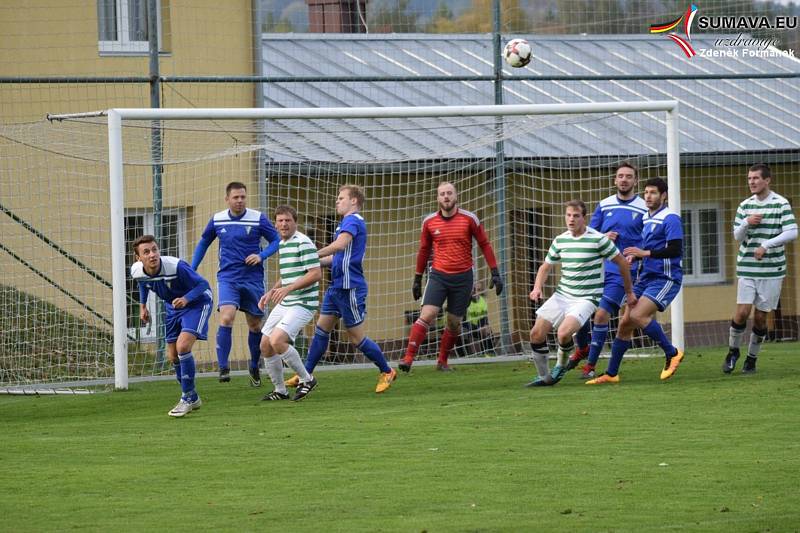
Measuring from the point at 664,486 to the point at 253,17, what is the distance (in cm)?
1122

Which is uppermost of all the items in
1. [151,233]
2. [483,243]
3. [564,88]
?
[564,88]

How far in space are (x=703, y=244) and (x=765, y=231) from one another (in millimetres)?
9044

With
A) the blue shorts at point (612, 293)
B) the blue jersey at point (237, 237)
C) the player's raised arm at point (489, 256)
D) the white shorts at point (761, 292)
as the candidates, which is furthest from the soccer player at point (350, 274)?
the white shorts at point (761, 292)

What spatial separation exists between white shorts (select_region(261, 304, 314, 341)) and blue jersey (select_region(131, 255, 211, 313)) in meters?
0.68

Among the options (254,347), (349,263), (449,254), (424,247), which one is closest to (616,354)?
(449,254)

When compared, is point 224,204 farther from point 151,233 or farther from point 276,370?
point 276,370

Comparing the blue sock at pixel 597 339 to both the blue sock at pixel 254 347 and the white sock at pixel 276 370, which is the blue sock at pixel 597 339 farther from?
the blue sock at pixel 254 347

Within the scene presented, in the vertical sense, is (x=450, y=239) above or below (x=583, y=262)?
above

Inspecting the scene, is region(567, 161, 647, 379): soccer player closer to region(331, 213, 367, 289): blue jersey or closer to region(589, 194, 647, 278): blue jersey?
region(589, 194, 647, 278): blue jersey

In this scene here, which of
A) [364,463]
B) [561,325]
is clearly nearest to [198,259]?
[561,325]

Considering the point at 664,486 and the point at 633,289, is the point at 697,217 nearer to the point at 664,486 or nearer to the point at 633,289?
the point at 633,289

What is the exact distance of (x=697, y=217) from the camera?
20.8 meters

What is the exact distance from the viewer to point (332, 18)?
21.0m

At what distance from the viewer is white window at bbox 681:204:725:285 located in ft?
68.7
